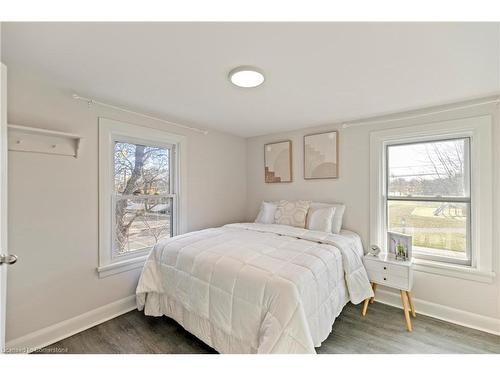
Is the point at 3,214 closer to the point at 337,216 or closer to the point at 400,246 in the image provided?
the point at 337,216

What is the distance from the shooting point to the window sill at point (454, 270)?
198 cm

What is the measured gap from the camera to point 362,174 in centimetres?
265

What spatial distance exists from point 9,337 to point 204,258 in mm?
1504

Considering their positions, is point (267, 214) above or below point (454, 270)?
above

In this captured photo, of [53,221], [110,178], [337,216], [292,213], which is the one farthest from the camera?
[292,213]

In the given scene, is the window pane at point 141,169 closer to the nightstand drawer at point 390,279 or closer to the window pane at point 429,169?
the nightstand drawer at point 390,279

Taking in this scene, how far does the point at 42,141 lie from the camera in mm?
1730

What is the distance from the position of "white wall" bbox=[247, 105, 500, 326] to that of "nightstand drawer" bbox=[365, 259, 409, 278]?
1.49 feet

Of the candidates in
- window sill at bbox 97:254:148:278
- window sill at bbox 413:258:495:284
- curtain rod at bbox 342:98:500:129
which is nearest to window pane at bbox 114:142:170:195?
window sill at bbox 97:254:148:278

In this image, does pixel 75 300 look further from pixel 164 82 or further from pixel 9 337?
pixel 164 82

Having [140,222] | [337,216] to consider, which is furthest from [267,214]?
[140,222]

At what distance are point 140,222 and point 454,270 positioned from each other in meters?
3.30
